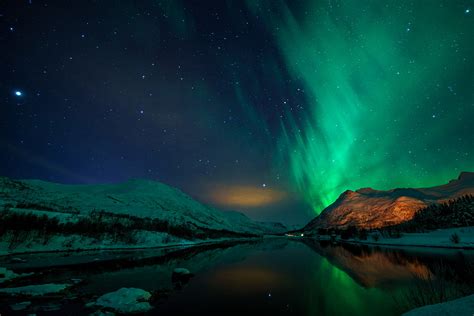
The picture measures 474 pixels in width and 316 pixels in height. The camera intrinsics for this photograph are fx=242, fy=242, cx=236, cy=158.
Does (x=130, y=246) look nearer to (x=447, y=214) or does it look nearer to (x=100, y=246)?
(x=100, y=246)

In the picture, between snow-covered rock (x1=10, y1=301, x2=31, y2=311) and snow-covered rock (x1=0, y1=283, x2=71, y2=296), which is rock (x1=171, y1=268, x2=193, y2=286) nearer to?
snow-covered rock (x1=0, y1=283, x2=71, y2=296)

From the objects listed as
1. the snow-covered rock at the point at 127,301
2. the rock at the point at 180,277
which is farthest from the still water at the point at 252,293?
the snow-covered rock at the point at 127,301

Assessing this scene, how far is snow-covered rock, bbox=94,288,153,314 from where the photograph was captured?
655 inches

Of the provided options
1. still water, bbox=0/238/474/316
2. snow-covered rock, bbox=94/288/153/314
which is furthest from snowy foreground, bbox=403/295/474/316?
snow-covered rock, bbox=94/288/153/314

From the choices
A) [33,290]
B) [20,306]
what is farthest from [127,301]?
[33,290]

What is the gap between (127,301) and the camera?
17.5 metres

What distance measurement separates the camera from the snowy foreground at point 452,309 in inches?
376

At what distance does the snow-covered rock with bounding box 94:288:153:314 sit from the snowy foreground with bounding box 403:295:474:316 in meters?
16.4

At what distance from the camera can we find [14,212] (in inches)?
2950

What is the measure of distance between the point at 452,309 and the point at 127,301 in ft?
62.0

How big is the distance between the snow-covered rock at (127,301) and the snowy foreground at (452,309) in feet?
53.9

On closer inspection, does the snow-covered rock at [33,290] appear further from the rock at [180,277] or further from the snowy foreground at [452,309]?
the snowy foreground at [452,309]

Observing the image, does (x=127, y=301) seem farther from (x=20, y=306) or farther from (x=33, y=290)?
(x=33, y=290)

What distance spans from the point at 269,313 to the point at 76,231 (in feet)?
286
